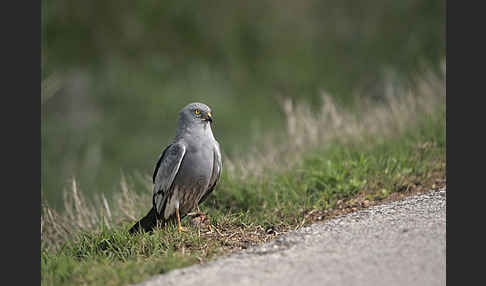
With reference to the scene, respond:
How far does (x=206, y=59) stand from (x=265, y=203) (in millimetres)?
8702

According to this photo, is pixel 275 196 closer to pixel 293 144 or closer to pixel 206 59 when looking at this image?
pixel 293 144

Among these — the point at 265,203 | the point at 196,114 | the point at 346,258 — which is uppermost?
the point at 196,114

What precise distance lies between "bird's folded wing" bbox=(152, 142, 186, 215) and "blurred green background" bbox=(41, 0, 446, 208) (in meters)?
7.58

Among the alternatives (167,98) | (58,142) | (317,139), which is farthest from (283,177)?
(58,142)

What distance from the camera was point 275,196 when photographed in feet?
17.6

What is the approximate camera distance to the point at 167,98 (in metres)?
12.7

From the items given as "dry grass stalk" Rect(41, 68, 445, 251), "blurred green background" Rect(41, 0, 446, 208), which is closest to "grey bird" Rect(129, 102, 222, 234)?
"dry grass stalk" Rect(41, 68, 445, 251)

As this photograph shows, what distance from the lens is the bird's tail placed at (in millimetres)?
4394

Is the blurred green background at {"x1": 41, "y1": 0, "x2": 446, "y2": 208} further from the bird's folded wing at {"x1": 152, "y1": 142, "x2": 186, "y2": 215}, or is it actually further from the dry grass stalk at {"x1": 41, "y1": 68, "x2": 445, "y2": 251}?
the bird's folded wing at {"x1": 152, "y1": 142, "x2": 186, "y2": 215}

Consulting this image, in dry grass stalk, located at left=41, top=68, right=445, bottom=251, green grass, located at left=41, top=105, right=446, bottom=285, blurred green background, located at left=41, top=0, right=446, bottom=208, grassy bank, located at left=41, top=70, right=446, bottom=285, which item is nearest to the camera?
green grass, located at left=41, top=105, right=446, bottom=285

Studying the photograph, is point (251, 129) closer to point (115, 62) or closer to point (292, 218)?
point (115, 62)

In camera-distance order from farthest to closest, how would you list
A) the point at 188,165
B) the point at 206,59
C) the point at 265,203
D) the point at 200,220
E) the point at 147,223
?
the point at 206,59 → the point at 265,203 → the point at 200,220 → the point at 147,223 → the point at 188,165

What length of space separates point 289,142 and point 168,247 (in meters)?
3.67

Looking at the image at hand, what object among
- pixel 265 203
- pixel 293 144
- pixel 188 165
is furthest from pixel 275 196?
pixel 293 144
